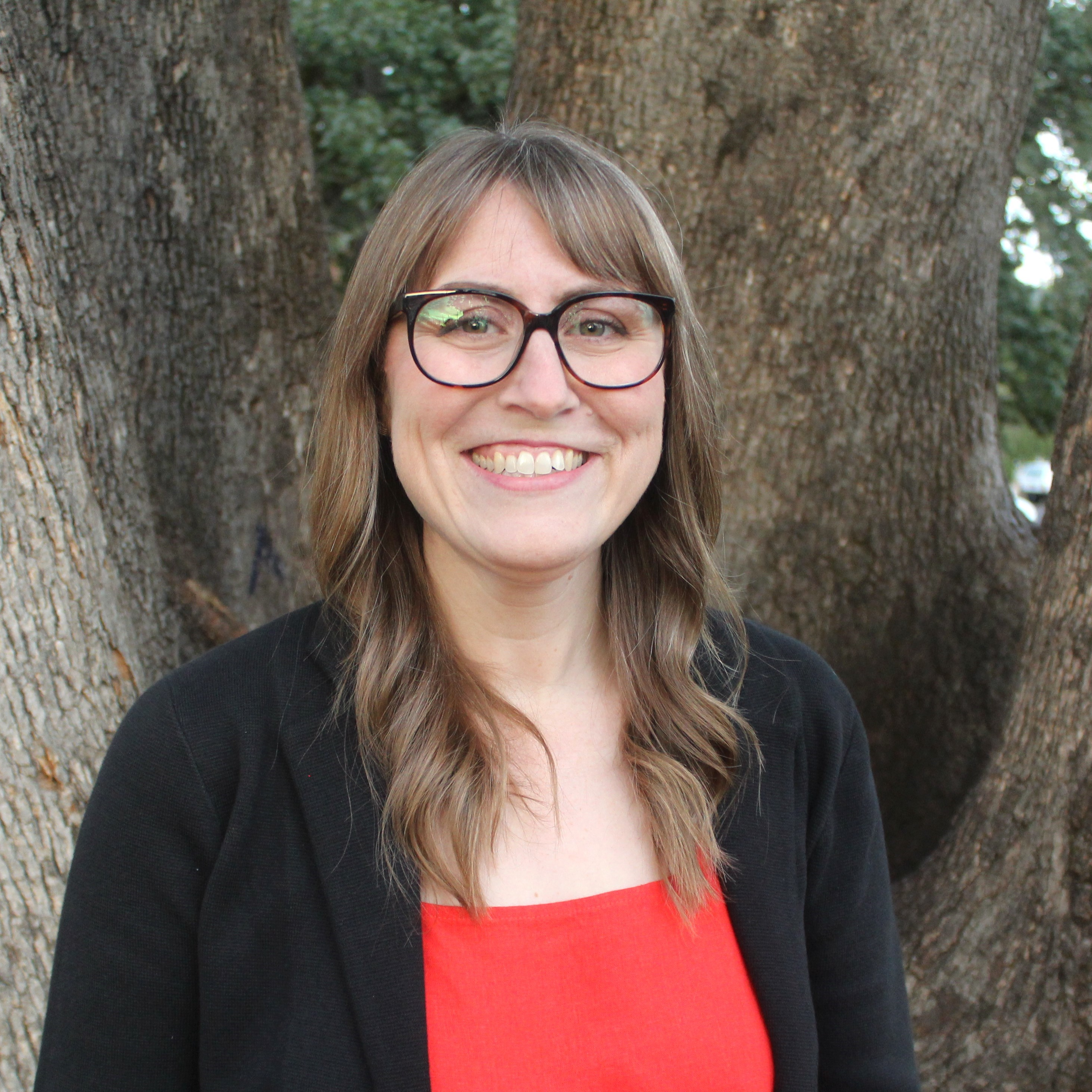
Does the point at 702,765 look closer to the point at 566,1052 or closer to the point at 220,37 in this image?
the point at 566,1052

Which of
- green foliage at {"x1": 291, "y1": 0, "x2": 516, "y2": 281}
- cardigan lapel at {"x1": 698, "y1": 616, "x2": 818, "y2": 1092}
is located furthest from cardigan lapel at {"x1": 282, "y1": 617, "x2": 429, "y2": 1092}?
green foliage at {"x1": 291, "y1": 0, "x2": 516, "y2": 281}

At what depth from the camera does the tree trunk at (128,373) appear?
6.82 feet

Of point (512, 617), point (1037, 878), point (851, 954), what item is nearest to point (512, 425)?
point (512, 617)

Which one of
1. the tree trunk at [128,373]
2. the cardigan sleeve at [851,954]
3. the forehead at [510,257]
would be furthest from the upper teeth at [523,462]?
the tree trunk at [128,373]

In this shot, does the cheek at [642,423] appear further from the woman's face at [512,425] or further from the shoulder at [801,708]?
the shoulder at [801,708]

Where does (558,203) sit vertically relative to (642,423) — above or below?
above

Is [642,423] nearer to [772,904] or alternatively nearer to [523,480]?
[523,480]

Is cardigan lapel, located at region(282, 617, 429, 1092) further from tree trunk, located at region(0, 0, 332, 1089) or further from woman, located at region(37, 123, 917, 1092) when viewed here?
tree trunk, located at region(0, 0, 332, 1089)

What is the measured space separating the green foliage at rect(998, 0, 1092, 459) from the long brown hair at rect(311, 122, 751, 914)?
6048mm

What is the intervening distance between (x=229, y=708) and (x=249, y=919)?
11.4 inches

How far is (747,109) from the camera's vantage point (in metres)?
3.11

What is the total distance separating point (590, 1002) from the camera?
1515 mm

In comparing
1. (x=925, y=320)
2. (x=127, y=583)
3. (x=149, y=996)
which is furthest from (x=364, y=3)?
(x=149, y=996)

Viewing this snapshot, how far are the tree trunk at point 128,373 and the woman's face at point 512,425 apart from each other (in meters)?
0.90
